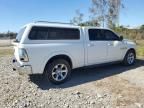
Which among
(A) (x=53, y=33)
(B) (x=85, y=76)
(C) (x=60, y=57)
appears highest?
(A) (x=53, y=33)

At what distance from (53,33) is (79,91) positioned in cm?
207

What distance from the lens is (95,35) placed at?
25.8 ft

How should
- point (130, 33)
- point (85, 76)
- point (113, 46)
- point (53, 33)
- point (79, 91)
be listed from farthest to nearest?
point (130, 33), point (113, 46), point (85, 76), point (53, 33), point (79, 91)

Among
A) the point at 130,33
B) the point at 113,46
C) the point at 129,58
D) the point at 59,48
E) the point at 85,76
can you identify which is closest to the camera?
the point at 59,48

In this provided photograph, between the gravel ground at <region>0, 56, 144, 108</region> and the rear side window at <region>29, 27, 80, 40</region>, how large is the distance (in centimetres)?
150

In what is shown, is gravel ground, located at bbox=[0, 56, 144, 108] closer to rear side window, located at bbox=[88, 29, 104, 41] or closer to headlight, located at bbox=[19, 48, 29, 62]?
headlight, located at bbox=[19, 48, 29, 62]

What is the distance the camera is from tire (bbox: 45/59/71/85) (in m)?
6.59

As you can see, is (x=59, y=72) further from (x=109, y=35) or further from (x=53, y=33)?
(x=109, y=35)

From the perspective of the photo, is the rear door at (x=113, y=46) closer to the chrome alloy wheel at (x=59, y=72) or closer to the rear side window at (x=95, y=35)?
the rear side window at (x=95, y=35)

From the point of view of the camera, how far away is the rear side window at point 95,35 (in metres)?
7.67

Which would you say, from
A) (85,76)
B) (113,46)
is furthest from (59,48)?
(113,46)

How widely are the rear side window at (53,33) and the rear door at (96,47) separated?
59 cm

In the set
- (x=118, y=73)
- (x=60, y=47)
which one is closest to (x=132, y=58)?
(x=118, y=73)

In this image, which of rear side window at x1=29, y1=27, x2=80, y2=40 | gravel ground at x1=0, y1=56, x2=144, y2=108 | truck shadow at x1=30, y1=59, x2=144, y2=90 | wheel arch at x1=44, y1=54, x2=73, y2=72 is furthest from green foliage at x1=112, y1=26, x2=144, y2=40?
wheel arch at x1=44, y1=54, x2=73, y2=72
